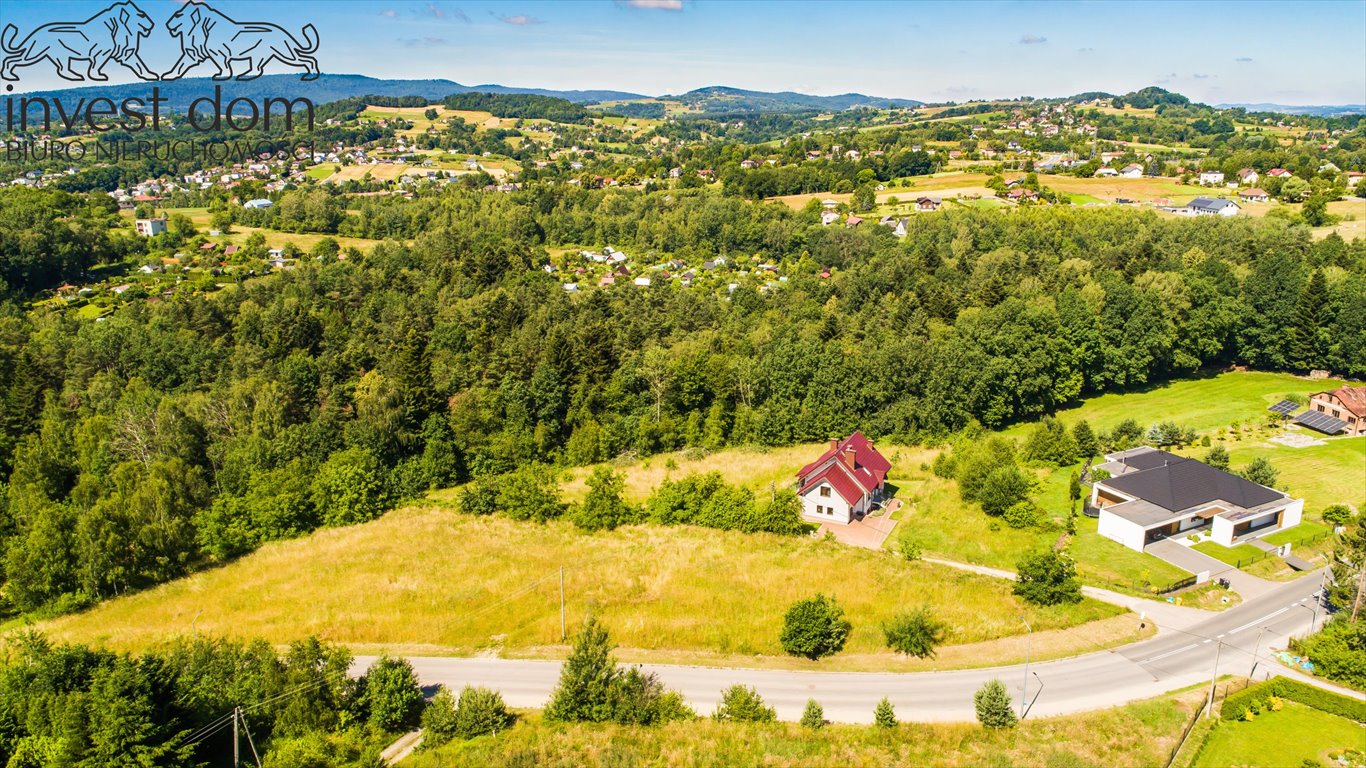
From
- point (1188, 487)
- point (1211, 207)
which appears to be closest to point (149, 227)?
point (1188, 487)

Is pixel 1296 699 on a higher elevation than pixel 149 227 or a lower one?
lower

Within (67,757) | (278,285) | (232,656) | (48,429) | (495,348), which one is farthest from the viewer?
(278,285)

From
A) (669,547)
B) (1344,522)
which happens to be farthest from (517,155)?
(1344,522)

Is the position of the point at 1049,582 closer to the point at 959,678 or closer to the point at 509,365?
the point at 959,678

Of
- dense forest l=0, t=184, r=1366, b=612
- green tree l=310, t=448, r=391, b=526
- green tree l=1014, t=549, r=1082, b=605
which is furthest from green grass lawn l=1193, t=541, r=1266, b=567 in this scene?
green tree l=310, t=448, r=391, b=526

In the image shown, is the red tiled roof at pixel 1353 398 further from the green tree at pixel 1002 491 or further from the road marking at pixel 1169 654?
the road marking at pixel 1169 654

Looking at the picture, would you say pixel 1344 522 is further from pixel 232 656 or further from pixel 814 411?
pixel 232 656

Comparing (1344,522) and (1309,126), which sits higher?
(1309,126)

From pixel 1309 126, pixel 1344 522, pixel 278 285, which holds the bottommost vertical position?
pixel 1344 522
